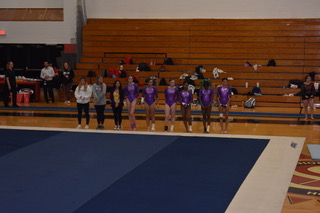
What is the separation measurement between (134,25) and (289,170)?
16190 mm

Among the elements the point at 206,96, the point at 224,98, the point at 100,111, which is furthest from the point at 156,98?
the point at 224,98

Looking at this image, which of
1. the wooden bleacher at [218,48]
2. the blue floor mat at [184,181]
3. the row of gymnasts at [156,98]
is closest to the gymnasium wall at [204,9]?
the wooden bleacher at [218,48]

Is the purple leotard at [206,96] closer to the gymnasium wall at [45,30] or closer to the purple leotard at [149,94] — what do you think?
the purple leotard at [149,94]

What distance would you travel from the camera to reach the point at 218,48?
23.8 m

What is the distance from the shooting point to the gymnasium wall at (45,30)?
2561 centimetres

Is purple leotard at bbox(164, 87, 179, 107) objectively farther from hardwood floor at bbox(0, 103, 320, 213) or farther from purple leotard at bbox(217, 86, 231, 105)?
purple leotard at bbox(217, 86, 231, 105)

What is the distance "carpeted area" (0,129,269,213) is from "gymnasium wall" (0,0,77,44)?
1278 centimetres

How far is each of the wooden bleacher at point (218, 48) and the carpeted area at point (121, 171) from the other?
976 centimetres

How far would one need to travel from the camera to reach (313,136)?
1438cm

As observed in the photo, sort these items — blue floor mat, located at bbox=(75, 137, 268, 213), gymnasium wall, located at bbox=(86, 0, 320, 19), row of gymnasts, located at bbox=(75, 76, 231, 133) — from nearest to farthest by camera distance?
blue floor mat, located at bbox=(75, 137, 268, 213)
row of gymnasts, located at bbox=(75, 76, 231, 133)
gymnasium wall, located at bbox=(86, 0, 320, 19)

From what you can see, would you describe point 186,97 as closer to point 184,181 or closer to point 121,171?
point 121,171

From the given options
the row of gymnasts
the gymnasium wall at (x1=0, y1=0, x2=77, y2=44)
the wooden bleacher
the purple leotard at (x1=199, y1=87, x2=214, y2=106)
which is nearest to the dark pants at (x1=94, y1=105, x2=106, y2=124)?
the row of gymnasts

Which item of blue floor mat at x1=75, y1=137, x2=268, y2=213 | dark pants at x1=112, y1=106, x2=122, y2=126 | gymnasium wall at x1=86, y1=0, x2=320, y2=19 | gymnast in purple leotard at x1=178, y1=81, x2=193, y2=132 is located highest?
gymnasium wall at x1=86, y1=0, x2=320, y2=19

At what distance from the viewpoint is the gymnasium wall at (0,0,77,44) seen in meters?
25.6
